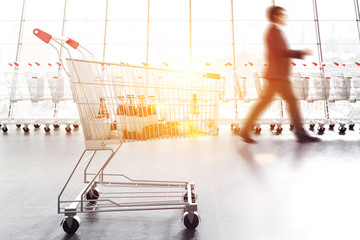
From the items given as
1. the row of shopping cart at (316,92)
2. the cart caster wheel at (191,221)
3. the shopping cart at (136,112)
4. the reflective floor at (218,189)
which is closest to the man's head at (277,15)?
the shopping cart at (136,112)

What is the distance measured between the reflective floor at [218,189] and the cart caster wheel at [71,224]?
0.05 m

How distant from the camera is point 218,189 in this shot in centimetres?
296

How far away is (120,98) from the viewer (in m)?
2.44

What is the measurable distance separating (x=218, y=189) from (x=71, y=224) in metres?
1.48

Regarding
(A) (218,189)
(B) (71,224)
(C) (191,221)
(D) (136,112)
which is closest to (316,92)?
(A) (218,189)

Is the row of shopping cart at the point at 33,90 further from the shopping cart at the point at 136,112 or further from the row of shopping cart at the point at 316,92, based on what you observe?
the shopping cart at the point at 136,112

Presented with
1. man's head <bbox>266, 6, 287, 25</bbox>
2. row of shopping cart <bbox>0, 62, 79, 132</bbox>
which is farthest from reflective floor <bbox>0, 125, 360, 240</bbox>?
row of shopping cart <bbox>0, 62, 79, 132</bbox>

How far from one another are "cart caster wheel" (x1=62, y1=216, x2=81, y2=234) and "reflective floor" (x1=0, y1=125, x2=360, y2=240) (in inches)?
2.0

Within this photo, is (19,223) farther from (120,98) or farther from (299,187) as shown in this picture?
(299,187)

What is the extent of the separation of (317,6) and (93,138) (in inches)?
384

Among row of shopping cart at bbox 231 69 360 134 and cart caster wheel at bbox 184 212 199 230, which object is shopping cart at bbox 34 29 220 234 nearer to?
cart caster wheel at bbox 184 212 199 230

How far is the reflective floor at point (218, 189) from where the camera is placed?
6.86 feet

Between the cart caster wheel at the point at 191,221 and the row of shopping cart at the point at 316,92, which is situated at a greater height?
the row of shopping cart at the point at 316,92

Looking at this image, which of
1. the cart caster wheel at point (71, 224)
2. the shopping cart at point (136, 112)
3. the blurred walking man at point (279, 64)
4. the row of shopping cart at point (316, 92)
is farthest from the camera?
the row of shopping cart at point (316, 92)
